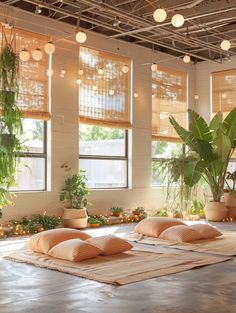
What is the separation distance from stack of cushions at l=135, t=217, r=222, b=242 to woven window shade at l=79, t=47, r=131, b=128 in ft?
9.10

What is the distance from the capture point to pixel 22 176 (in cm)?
819

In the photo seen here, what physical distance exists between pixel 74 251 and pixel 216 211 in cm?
504

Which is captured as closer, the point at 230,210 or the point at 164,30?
the point at 164,30

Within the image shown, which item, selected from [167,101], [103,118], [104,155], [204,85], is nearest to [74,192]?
[104,155]

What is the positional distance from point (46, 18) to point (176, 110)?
13.1 ft

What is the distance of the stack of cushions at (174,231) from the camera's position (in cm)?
649

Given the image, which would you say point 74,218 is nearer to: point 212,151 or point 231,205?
point 212,151

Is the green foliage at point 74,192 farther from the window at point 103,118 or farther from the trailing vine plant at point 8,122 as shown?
the trailing vine plant at point 8,122

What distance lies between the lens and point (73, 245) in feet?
17.0

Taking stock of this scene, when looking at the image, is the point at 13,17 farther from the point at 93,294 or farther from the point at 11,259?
the point at 93,294

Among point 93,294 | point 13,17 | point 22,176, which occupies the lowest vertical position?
point 93,294

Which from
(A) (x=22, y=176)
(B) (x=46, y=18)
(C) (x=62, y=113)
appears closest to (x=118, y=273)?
(A) (x=22, y=176)

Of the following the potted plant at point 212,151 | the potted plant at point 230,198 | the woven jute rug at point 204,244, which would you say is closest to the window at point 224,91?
the potted plant at point 230,198

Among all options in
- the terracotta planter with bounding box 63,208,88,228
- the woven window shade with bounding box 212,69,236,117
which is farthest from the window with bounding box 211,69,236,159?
the terracotta planter with bounding box 63,208,88,228
